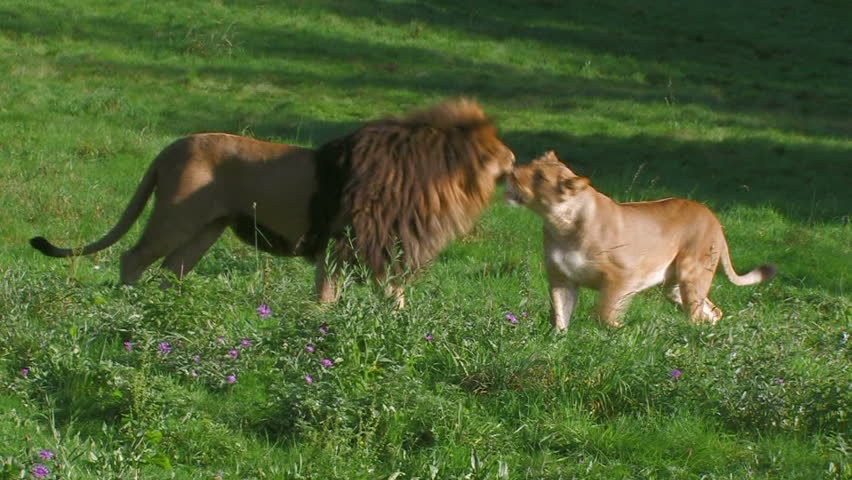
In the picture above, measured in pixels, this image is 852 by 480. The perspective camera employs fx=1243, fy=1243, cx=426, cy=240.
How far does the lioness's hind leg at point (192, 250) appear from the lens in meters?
7.93

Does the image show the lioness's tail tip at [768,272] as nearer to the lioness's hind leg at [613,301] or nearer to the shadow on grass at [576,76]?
the lioness's hind leg at [613,301]

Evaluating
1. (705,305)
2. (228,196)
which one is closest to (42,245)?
(228,196)

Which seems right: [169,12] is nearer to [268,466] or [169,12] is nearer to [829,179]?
[829,179]

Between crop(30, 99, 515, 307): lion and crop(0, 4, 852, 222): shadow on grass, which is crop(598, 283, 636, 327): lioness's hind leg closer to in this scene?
crop(30, 99, 515, 307): lion

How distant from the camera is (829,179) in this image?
51.8ft

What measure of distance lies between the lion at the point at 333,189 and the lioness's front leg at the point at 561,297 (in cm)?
81

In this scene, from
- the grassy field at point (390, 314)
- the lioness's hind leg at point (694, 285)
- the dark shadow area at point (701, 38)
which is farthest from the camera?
the dark shadow area at point (701, 38)

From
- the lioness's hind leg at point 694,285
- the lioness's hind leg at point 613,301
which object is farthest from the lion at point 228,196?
the lioness's hind leg at point 694,285

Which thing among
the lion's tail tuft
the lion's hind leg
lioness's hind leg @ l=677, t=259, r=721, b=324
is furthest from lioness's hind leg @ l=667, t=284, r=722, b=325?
the lion's tail tuft

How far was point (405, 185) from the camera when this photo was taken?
7.64 meters

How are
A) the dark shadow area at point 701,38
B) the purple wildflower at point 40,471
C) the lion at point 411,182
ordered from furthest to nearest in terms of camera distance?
the dark shadow area at point 701,38 → the lion at point 411,182 → the purple wildflower at point 40,471

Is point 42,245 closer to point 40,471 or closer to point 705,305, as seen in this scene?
point 40,471

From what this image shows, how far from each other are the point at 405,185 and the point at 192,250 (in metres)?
1.50

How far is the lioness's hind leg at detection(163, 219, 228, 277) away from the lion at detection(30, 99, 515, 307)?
17 millimetres
